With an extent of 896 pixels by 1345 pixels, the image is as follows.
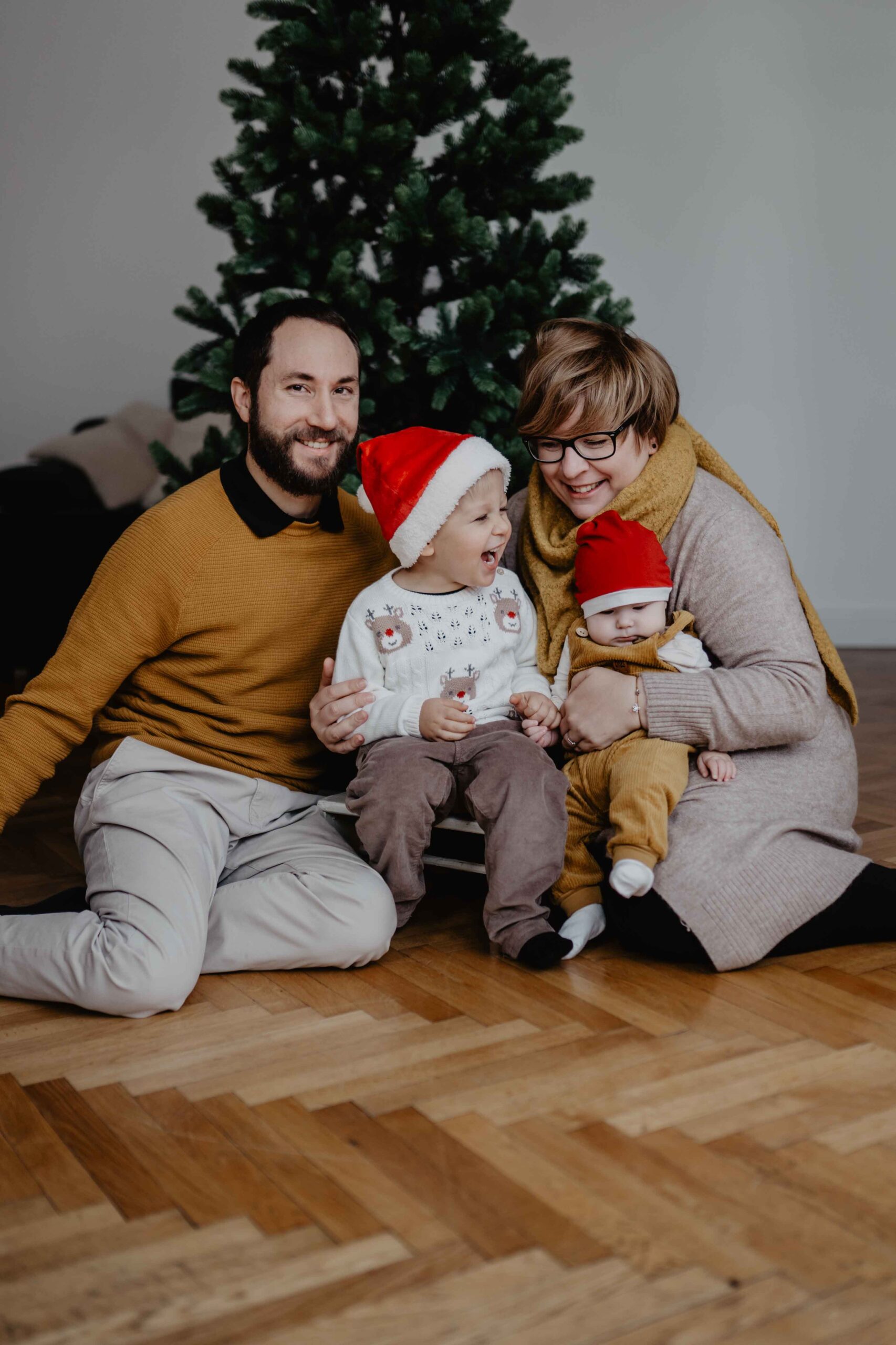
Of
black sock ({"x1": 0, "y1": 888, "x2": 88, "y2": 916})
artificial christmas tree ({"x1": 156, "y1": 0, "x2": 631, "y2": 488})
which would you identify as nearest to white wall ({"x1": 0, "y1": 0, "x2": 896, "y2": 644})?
artificial christmas tree ({"x1": 156, "y1": 0, "x2": 631, "y2": 488})

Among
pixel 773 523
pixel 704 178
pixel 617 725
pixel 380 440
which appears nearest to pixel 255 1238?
pixel 617 725

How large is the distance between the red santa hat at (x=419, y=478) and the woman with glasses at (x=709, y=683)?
149 millimetres

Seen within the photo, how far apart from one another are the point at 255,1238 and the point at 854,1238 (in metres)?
0.54

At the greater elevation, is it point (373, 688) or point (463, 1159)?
point (373, 688)

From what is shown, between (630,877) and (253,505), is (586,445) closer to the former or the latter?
(253,505)

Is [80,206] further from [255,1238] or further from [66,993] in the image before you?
[255,1238]

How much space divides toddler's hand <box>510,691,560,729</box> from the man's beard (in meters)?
0.47

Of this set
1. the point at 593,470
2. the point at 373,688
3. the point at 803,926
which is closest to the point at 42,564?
the point at 373,688

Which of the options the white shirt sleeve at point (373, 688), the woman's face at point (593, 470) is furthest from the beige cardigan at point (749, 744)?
the white shirt sleeve at point (373, 688)

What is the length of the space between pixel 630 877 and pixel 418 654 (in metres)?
0.47

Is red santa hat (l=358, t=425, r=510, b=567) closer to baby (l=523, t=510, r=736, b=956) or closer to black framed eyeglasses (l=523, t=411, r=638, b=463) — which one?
black framed eyeglasses (l=523, t=411, r=638, b=463)

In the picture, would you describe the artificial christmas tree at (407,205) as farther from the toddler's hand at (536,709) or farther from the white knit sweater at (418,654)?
the toddler's hand at (536,709)

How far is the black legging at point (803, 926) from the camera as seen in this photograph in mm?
1750

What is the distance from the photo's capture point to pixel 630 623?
189 cm
